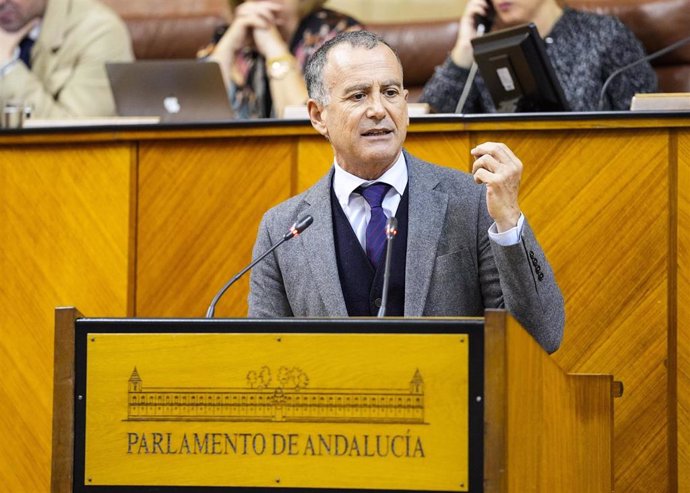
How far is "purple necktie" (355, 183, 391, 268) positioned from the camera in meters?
2.45

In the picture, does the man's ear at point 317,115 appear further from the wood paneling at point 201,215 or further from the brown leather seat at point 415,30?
the brown leather seat at point 415,30

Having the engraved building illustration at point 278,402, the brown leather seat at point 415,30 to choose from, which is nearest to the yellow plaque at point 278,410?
the engraved building illustration at point 278,402

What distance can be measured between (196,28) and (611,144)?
7.10 ft

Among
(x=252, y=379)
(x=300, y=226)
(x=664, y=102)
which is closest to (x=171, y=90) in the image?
(x=664, y=102)

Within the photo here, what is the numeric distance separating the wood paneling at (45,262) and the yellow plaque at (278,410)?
1250 mm

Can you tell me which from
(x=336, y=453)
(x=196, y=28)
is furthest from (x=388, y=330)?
(x=196, y=28)

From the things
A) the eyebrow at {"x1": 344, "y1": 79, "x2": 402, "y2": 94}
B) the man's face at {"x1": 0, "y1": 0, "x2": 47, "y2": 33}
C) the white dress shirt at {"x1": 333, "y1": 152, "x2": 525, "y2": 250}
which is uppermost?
the man's face at {"x1": 0, "y1": 0, "x2": 47, "y2": 33}

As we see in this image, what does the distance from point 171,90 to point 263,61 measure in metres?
0.50

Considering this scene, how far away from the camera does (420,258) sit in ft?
7.89

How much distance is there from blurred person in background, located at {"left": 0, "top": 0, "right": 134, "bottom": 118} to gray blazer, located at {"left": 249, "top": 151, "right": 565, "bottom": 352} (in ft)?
4.92

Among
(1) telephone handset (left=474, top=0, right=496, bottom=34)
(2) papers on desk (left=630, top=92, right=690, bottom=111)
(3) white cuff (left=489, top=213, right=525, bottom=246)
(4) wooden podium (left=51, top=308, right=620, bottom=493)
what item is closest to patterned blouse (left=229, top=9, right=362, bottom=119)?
(1) telephone handset (left=474, top=0, right=496, bottom=34)

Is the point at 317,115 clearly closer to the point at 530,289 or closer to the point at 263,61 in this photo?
the point at 530,289

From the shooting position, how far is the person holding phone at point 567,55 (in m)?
3.46

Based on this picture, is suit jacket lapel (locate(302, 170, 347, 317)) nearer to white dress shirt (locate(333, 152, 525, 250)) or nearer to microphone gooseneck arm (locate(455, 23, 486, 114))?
white dress shirt (locate(333, 152, 525, 250))
